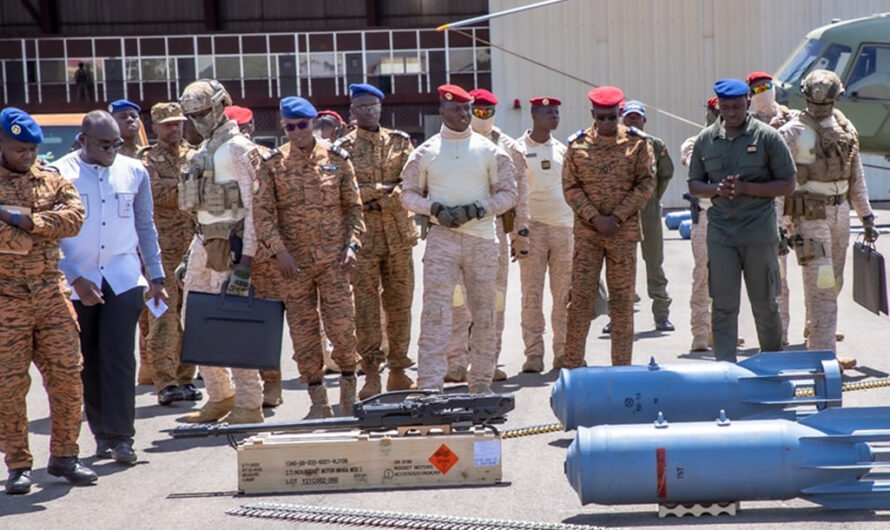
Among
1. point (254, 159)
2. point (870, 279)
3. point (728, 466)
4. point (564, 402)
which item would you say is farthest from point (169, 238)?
point (728, 466)

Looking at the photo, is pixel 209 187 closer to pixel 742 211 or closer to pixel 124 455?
pixel 124 455

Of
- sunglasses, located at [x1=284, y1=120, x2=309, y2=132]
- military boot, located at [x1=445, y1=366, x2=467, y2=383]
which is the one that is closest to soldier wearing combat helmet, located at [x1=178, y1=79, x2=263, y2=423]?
sunglasses, located at [x1=284, y1=120, x2=309, y2=132]

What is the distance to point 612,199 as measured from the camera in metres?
10.2

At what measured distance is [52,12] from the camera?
36.1m

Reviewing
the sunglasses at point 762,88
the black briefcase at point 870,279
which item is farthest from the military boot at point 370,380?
the sunglasses at point 762,88

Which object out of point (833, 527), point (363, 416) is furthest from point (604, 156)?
point (833, 527)

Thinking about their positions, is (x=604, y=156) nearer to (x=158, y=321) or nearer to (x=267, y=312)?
(x=267, y=312)

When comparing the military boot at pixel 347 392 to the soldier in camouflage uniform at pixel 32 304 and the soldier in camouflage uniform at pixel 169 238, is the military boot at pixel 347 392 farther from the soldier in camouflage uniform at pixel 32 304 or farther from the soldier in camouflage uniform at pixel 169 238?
the soldier in camouflage uniform at pixel 32 304

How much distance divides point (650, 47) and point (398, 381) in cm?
2150

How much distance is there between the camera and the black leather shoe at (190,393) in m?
10.5

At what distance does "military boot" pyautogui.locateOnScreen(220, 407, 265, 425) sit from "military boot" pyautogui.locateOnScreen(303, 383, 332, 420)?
358 mm

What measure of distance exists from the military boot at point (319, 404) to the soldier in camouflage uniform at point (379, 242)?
1.04m

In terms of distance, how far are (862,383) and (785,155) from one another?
173cm

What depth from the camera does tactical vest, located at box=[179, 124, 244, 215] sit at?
9.12 metres
